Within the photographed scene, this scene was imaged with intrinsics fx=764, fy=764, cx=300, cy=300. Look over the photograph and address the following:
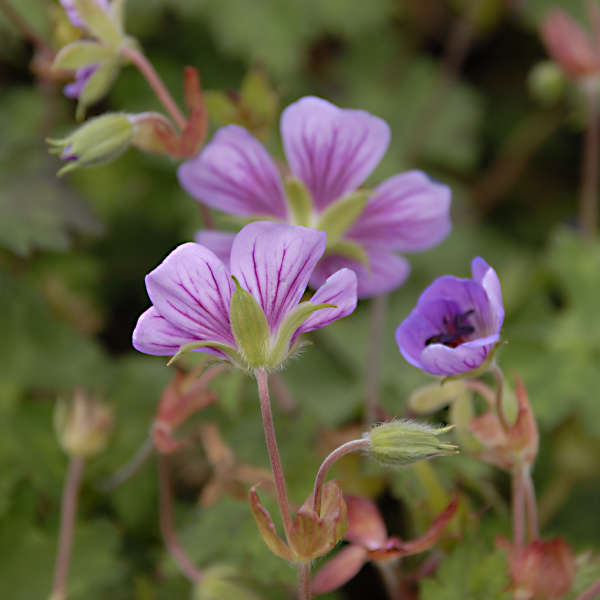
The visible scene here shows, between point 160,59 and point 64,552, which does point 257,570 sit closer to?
point 64,552

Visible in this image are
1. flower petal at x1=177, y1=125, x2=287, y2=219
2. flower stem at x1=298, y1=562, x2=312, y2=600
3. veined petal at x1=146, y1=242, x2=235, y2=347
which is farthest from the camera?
flower petal at x1=177, y1=125, x2=287, y2=219

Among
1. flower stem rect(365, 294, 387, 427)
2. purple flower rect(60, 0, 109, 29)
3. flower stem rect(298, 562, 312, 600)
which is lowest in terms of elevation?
flower stem rect(365, 294, 387, 427)

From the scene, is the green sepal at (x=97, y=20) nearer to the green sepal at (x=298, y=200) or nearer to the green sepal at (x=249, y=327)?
the green sepal at (x=298, y=200)

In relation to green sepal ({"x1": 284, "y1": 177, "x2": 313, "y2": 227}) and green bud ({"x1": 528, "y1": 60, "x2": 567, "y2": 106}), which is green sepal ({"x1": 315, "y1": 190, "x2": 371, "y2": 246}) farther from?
green bud ({"x1": 528, "y1": 60, "x2": 567, "y2": 106})

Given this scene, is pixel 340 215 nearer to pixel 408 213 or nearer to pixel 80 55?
pixel 408 213

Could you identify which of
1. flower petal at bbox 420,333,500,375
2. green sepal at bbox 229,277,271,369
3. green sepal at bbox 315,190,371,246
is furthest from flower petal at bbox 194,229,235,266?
flower petal at bbox 420,333,500,375

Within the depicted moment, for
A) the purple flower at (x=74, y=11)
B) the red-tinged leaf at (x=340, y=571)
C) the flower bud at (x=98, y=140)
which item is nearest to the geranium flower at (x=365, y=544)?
the red-tinged leaf at (x=340, y=571)
